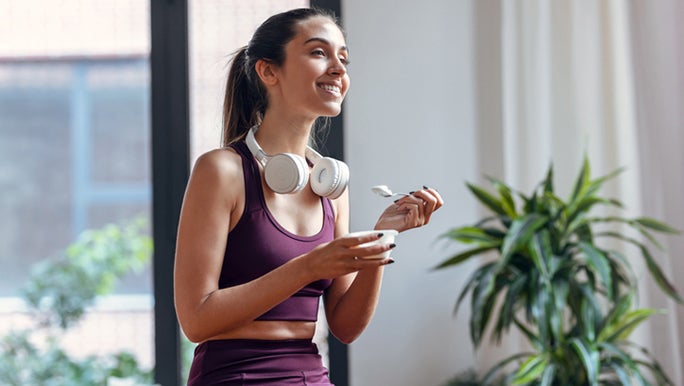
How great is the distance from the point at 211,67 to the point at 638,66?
1686 millimetres

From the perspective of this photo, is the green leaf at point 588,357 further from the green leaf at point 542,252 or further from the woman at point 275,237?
the woman at point 275,237

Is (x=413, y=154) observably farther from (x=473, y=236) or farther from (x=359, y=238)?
(x=359, y=238)

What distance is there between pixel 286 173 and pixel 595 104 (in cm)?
223

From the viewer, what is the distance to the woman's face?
1.53m

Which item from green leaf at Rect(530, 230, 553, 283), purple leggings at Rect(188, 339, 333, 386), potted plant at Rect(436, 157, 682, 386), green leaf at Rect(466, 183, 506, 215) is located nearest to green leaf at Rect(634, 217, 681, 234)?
potted plant at Rect(436, 157, 682, 386)

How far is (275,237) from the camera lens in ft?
4.85

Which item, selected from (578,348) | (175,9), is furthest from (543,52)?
(175,9)

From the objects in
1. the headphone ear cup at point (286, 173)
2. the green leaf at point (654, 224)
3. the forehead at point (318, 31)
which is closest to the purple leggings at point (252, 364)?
the headphone ear cup at point (286, 173)

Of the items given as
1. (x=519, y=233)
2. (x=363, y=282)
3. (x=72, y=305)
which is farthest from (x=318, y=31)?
(x=72, y=305)

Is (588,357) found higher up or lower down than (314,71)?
lower down

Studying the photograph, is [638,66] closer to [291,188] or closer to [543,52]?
[543,52]

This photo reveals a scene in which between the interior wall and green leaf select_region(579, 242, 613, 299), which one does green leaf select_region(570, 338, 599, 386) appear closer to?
green leaf select_region(579, 242, 613, 299)

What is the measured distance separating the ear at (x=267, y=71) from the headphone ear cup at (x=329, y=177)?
166 millimetres

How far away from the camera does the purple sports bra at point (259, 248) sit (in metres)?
1.46
